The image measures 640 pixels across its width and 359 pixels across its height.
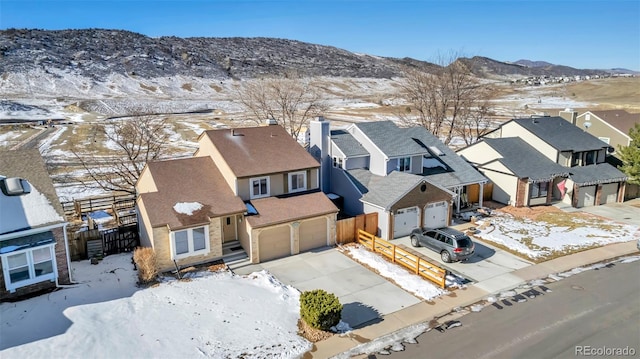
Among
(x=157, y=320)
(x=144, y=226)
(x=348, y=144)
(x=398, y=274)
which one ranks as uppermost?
(x=348, y=144)

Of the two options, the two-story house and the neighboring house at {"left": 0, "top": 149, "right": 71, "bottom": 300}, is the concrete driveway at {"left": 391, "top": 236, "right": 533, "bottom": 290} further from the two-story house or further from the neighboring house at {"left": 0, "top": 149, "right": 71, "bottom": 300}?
the neighboring house at {"left": 0, "top": 149, "right": 71, "bottom": 300}

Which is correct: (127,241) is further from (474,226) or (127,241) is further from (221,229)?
(474,226)

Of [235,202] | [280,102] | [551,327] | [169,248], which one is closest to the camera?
[551,327]

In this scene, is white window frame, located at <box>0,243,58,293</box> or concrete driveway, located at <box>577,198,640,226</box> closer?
white window frame, located at <box>0,243,58,293</box>

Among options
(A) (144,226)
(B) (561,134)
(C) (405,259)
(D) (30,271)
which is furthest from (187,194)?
(B) (561,134)

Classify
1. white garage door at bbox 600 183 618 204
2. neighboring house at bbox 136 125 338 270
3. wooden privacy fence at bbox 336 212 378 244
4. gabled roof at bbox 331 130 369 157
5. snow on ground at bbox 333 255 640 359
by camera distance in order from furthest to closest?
white garage door at bbox 600 183 618 204, gabled roof at bbox 331 130 369 157, wooden privacy fence at bbox 336 212 378 244, neighboring house at bbox 136 125 338 270, snow on ground at bbox 333 255 640 359

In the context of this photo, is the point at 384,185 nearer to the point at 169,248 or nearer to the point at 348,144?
the point at 348,144

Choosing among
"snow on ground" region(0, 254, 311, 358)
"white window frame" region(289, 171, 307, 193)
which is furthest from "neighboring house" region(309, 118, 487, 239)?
"snow on ground" region(0, 254, 311, 358)
